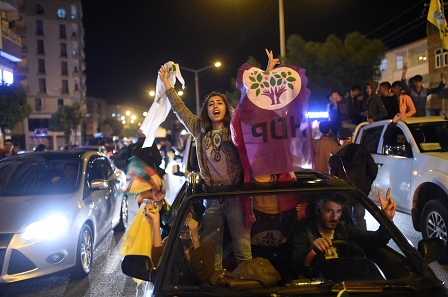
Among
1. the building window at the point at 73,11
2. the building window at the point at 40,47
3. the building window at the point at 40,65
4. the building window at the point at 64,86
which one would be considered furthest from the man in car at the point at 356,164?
the building window at the point at 73,11

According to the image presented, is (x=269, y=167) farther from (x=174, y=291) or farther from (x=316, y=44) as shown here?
(x=316, y=44)

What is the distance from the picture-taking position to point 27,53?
6950 centimetres

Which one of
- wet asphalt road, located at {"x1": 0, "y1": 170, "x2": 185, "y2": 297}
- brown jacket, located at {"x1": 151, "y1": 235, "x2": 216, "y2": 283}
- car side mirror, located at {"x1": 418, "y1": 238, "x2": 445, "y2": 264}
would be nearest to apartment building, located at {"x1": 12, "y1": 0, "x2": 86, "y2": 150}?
wet asphalt road, located at {"x1": 0, "y1": 170, "x2": 185, "y2": 297}

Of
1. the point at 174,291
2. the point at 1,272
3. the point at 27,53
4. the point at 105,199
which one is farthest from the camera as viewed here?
the point at 27,53

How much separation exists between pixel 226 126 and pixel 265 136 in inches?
24.2

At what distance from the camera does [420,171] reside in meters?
6.75

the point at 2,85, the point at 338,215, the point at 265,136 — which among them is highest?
the point at 2,85

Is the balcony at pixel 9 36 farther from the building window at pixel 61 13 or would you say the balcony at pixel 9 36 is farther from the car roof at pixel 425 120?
the building window at pixel 61 13

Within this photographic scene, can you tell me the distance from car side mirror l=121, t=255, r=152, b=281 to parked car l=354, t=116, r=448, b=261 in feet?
14.2

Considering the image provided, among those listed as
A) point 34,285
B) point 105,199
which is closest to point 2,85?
point 105,199

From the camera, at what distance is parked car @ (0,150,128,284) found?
5.57m

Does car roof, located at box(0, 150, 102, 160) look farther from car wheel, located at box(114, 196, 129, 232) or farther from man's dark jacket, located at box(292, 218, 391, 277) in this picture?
man's dark jacket, located at box(292, 218, 391, 277)

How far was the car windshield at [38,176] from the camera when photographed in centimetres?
674

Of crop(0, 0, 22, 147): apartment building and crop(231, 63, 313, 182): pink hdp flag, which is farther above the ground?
crop(0, 0, 22, 147): apartment building
